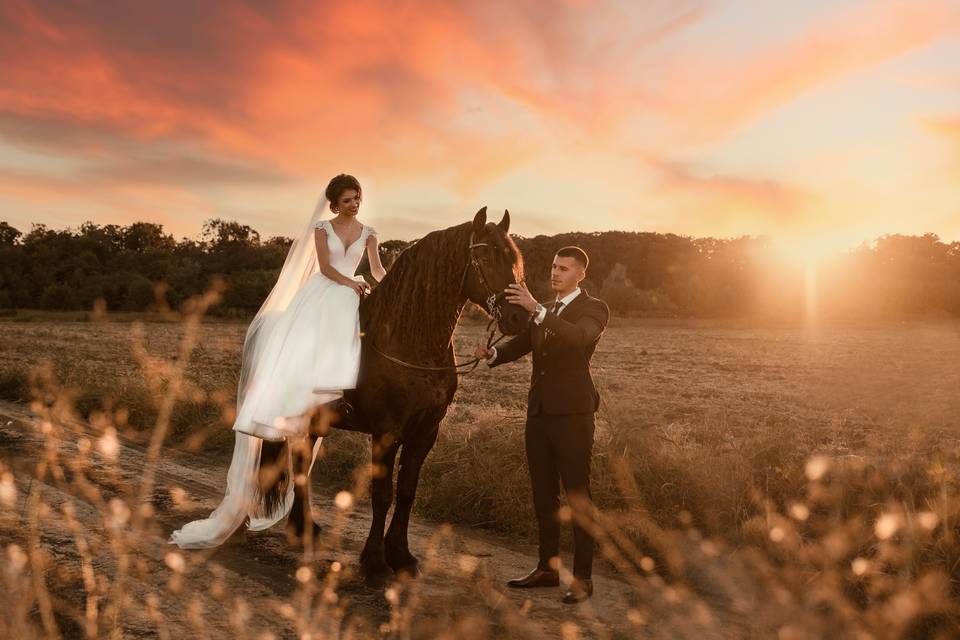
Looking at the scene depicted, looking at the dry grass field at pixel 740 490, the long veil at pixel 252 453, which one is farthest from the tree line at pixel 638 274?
the long veil at pixel 252 453

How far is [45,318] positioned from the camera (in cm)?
4788

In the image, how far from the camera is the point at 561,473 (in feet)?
16.6

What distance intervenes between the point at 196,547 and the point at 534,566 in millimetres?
2517

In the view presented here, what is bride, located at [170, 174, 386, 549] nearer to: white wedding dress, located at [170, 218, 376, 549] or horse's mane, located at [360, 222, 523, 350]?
white wedding dress, located at [170, 218, 376, 549]

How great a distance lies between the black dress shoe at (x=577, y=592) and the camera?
462cm

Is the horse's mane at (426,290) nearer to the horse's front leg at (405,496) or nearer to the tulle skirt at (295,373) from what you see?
the tulle skirt at (295,373)

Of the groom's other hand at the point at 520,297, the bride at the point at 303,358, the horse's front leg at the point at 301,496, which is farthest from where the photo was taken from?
the horse's front leg at the point at 301,496

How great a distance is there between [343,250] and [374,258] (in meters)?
0.39

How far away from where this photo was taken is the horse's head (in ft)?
15.6

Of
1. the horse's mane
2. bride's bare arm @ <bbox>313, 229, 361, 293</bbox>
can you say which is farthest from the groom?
bride's bare arm @ <bbox>313, 229, 361, 293</bbox>

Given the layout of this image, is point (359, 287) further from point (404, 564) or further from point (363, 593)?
point (363, 593)

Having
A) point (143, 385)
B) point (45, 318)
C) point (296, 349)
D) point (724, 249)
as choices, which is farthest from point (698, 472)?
point (724, 249)

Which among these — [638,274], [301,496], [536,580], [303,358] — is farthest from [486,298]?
[638,274]

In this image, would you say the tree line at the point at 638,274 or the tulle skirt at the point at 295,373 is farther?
the tree line at the point at 638,274
